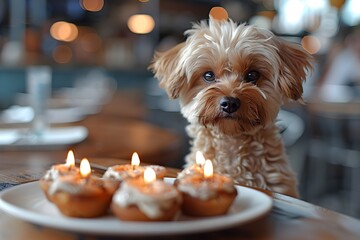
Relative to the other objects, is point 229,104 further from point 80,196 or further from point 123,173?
point 80,196

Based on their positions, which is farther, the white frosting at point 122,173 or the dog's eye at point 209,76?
the dog's eye at point 209,76

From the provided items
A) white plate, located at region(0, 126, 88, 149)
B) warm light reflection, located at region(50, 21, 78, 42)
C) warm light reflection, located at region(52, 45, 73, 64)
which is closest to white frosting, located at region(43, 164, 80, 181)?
white plate, located at region(0, 126, 88, 149)

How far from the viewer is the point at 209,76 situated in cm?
177

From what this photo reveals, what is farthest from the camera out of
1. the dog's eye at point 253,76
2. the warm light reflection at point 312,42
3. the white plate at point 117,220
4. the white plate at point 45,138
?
the warm light reflection at point 312,42

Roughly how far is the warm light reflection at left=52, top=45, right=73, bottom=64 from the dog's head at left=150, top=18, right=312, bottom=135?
25.3 ft

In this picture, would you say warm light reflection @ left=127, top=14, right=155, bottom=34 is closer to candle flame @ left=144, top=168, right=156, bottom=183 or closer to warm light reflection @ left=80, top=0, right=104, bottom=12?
warm light reflection @ left=80, top=0, right=104, bottom=12

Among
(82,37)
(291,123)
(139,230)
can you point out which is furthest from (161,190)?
(82,37)

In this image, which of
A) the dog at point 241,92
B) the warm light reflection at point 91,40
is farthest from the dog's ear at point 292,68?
the warm light reflection at point 91,40

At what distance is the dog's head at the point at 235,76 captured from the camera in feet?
5.41

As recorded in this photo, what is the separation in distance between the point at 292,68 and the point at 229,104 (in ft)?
0.96

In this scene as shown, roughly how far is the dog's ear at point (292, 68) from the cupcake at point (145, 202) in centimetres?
→ 98

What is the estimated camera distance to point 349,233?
2.90ft

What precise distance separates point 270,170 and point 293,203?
70 cm

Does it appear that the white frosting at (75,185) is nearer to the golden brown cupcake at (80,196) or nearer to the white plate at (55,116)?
the golden brown cupcake at (80,196)
